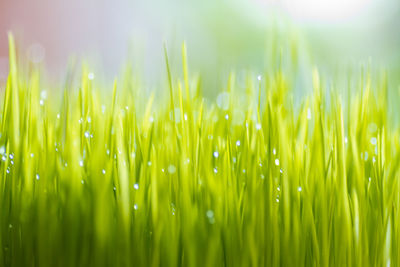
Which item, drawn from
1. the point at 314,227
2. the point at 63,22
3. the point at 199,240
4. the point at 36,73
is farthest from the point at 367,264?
the point at 63,22

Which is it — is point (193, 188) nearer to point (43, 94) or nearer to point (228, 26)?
point (43, 94)

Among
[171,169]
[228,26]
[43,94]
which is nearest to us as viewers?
[171,169]

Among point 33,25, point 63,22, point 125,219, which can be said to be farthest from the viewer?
point 63,22

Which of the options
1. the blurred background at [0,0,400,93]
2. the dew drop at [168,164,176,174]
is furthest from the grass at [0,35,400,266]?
the blurred background at [0,0,400,93]

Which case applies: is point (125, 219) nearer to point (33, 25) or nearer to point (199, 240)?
point (199, 240)

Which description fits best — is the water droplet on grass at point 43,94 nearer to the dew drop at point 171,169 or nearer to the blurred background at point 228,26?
the dew drop at point 171,169

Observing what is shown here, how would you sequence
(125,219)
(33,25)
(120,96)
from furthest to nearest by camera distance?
(33,25) → (120,96) → (125,219)

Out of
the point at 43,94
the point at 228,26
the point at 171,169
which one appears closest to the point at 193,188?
the point at 171,169

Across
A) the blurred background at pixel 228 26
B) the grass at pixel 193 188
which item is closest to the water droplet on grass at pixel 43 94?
the grass at pixel 193 188
